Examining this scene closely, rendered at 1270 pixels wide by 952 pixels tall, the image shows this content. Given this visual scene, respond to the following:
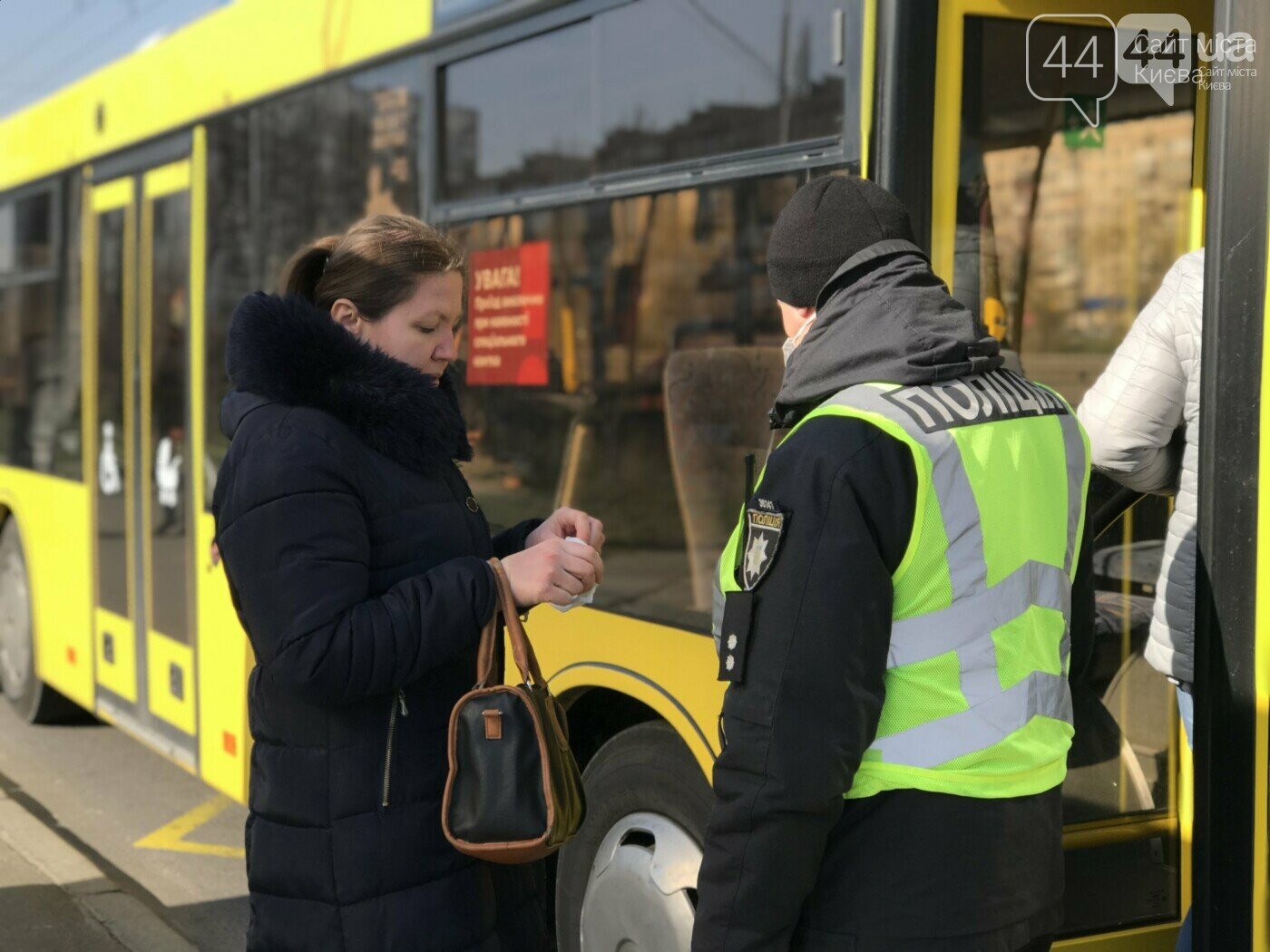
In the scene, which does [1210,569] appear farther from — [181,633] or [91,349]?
[91,349]

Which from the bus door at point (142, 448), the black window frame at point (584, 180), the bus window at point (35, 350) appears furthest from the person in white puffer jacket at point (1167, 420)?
the bus window at point (35, 350)

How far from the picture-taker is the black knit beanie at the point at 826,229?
6.37 feet

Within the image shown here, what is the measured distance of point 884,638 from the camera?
71.5 inches

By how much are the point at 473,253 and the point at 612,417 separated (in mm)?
702

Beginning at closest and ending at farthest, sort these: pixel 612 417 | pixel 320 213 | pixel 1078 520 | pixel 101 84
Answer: pixel 1078 520
pixel 612 417
pixel 320 213
pixel 101 84

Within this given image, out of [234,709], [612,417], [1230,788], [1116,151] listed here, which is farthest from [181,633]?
[1230,788]

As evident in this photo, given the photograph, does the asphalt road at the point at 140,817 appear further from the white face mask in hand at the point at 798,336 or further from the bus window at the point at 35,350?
the white face mask in hand at the point at 798,336

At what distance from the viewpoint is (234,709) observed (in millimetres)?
4984

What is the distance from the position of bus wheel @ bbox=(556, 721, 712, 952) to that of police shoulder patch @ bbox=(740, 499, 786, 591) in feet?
4.54

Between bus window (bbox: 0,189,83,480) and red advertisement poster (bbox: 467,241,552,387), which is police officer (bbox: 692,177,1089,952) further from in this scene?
bus window (bbox: 0,189,83,480)

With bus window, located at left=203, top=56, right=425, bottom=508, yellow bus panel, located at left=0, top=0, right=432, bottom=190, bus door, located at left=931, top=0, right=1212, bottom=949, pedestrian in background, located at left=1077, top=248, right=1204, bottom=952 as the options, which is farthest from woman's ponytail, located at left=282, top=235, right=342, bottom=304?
yellow bus panel, located at left=0, top=0, right=432, bottom=190

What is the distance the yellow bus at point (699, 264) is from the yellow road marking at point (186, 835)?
0.31 metres

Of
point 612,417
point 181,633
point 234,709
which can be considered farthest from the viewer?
point 181,633

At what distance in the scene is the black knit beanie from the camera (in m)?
1.94
